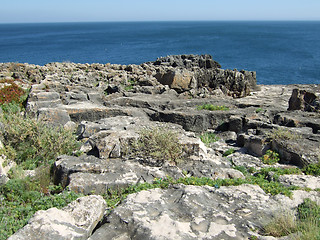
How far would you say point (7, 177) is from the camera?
23.5 feet

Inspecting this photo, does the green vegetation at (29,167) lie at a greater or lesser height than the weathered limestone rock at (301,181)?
greater

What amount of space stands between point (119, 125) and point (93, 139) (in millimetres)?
1970

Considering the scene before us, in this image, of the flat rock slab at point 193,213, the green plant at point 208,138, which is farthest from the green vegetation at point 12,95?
the flat rock slab at point 193,213

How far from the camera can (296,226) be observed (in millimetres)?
4711

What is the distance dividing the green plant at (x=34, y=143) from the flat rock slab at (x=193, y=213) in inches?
147

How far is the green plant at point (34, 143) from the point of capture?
27.4 feet

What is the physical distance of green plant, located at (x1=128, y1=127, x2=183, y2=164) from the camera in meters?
7.85

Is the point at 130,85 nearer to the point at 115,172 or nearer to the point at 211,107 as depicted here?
the point at 211,107

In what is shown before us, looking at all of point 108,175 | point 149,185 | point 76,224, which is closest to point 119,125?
point 108,175

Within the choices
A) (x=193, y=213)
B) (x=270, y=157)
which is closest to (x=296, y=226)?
(x=193, y=213)

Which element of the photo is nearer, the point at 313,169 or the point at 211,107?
the point at 313,169

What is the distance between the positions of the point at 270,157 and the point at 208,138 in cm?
298

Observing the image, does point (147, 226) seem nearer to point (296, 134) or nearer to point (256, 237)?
point (256, 237)

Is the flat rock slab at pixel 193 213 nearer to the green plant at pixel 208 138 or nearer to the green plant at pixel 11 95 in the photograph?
the green plant at pixel 208 138
